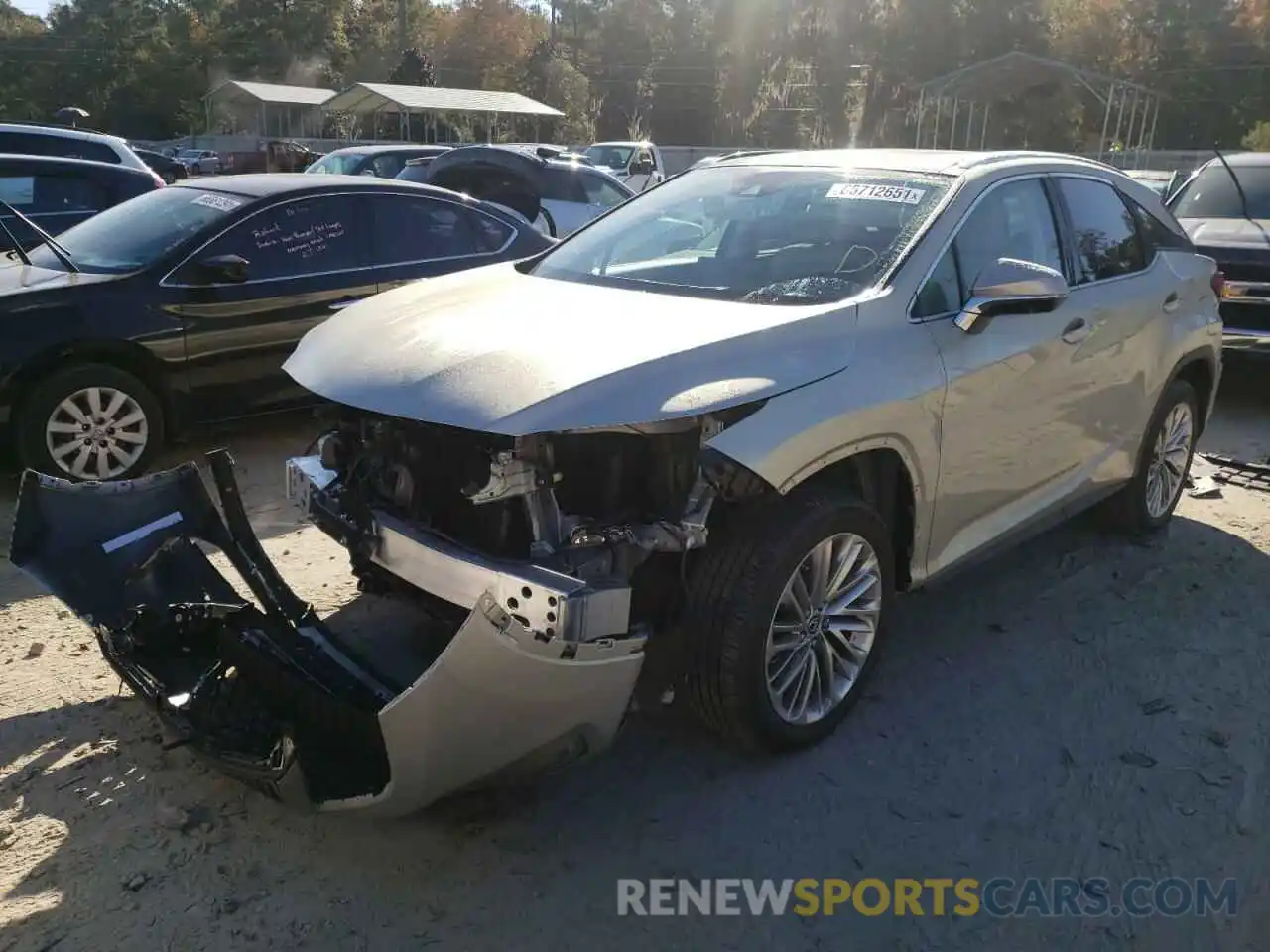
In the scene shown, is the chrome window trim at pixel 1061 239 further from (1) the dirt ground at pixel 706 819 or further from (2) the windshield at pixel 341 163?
(2) the windshield at pixel 341 163

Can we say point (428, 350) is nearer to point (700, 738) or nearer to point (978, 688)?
point (700, 738)

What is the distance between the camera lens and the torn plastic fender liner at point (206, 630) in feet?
9.05

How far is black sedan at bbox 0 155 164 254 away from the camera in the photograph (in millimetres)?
7949

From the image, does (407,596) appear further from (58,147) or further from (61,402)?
(58,147)

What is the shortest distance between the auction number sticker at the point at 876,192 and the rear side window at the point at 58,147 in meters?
7.76

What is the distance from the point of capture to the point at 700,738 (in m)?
3.54

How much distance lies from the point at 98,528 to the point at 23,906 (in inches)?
49.8

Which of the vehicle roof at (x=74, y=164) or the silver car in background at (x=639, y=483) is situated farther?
the vehicle roof at (x=74, y=164)

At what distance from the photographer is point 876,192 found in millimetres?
3896

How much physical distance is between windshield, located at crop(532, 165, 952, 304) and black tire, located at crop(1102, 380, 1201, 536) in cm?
198

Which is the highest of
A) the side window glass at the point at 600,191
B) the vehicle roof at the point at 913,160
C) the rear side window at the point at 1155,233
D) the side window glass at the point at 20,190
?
the vehicle roof at the point at 913,160

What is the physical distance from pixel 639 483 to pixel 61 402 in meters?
3.80

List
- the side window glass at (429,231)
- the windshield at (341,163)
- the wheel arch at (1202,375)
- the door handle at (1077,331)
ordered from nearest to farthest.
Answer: the door handle at (1077,331), the wheel arch at (1202,375), the side window glass at (429,231), the windshield at (341,163)

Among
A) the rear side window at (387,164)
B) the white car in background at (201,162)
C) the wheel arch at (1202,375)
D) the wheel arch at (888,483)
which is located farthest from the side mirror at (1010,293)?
the white car in background at (201,162)
